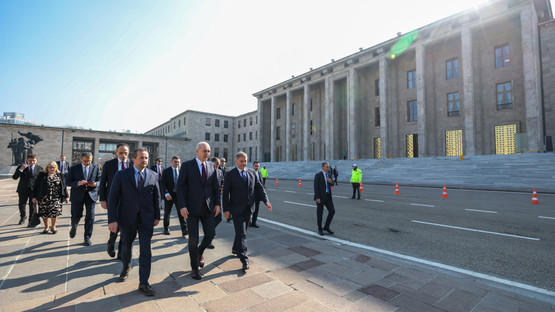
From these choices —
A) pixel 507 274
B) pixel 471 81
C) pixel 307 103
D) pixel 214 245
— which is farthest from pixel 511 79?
pixel 214 245

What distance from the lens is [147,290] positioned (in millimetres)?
3072

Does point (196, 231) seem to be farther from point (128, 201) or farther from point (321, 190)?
point (321, 190)

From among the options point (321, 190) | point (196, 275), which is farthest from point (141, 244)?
point (321, 190)

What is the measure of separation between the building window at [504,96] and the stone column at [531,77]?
1.99m

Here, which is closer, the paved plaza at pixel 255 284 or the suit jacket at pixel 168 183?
the paved plaza at pixel 255 284

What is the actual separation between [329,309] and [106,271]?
329 centimetres

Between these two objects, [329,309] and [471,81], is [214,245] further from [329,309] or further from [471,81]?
[471,81]

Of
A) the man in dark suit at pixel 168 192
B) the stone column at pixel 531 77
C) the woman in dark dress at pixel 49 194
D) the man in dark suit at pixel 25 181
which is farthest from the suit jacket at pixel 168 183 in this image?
the stone column at pixel 531 77

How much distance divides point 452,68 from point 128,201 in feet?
119

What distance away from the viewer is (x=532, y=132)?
22812 millimetres

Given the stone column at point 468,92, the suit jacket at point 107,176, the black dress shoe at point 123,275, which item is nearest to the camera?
the black dress shoe at point 123,275

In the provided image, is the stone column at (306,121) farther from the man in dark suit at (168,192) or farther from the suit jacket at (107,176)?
the suit jacket at (107,176)

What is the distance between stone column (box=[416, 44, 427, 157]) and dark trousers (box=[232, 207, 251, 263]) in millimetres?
30458

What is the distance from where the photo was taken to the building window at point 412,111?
3245 cm
